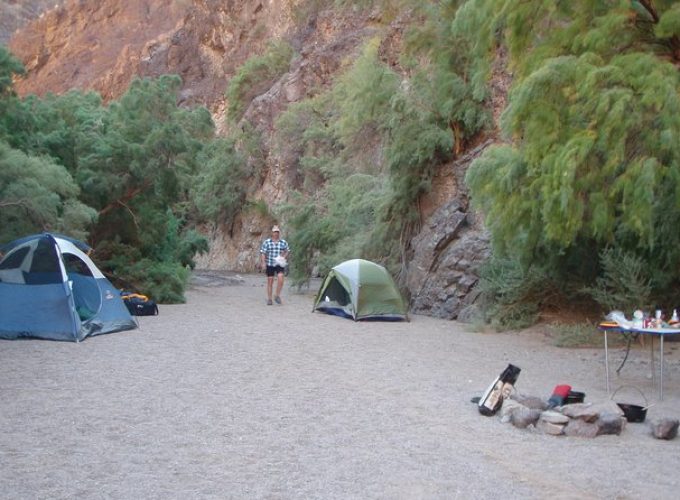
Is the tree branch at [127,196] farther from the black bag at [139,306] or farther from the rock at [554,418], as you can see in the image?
the rock at [554,418]

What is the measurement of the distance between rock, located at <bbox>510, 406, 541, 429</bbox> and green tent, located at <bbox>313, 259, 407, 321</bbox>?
9.71m

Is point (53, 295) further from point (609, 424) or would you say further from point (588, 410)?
point (609, 424)

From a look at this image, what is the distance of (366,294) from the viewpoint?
1770 cm

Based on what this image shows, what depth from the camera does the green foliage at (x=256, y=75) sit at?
50.2m

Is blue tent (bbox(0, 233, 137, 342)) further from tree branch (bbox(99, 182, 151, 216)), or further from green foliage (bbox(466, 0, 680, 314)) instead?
green foliage (bbox(466, 0, 680, 314))

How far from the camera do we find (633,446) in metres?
6.98

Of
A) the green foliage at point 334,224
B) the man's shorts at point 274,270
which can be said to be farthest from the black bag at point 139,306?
the green foliage at point 334,224

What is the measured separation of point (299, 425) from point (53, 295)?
7.35 metres

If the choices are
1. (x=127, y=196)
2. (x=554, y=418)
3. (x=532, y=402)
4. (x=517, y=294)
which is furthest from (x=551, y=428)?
(x=127, y=196)

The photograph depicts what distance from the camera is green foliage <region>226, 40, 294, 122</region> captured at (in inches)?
1976

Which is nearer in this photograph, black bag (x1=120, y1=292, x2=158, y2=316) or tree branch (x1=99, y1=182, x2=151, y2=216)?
black bag (x1=120, y1=292, x2=158, y2=316)

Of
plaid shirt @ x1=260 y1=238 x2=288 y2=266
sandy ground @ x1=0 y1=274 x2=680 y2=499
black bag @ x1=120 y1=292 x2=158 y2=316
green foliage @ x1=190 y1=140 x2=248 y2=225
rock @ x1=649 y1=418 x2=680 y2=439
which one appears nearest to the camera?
sandy ground @ x1=0 y1=274 x2=680 y2=499

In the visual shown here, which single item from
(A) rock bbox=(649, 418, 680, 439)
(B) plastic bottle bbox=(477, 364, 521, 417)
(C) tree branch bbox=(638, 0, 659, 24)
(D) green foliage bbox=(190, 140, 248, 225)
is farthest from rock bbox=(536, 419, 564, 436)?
(D) green foliage bbox=(190, 140, 248, 225)

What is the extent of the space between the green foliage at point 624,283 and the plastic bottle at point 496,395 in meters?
5.64
